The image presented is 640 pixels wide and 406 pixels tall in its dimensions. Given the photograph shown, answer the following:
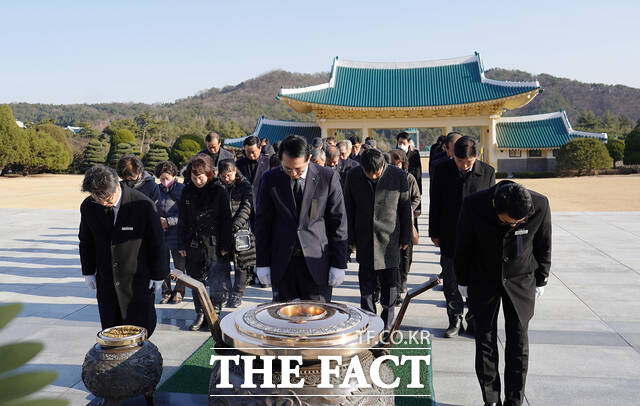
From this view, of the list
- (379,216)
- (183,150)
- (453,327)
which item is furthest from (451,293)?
(183,150)

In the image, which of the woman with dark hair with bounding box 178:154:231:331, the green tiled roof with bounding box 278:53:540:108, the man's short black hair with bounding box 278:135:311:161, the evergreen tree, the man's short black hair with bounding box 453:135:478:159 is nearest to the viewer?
the man's short black hair with bounding box 278:135:311:161

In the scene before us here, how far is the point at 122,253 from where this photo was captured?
3260mm

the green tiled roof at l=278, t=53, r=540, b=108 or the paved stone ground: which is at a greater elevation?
the green tiled roof at l=278, t=53, r=540, b=108

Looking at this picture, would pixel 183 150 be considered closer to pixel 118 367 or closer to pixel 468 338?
pixel 468 338

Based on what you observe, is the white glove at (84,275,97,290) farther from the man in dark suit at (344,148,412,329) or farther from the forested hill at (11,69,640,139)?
the forested hill at (11,69,640,139)

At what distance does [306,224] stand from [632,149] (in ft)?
92.3

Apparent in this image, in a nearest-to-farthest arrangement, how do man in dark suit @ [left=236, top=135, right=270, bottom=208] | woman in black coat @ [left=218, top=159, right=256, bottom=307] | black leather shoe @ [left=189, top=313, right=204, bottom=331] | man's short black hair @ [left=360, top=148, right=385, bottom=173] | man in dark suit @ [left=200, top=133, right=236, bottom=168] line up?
1. man's short black hair @ [left=360, top=148, right=385, bottom=173]
2. black leather shoe @ [left=189, top=313, right=204, bottom=331]
3. woman in black coat @ [left=218, top=159, right=256, bottom=307]
4. man in dark suit @ [left=200, top=133, right=236, bottom=168]
5. man in dark suit @ [left=236, top=135, right=270, bottom=208]

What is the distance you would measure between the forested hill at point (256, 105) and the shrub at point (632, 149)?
139 feet

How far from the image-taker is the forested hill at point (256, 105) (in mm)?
76906

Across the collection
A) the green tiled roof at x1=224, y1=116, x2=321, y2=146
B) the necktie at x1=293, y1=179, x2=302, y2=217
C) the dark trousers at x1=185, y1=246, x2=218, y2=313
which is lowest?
the dark trousers at x1=185, y1=246, x2=218, y2=313

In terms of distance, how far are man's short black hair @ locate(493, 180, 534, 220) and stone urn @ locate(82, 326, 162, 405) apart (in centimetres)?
205

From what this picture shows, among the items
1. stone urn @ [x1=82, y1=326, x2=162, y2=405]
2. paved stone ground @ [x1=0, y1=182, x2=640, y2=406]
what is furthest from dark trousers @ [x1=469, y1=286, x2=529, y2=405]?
stone urn @ [x1=82, y1=326, x2=162, y2=405]

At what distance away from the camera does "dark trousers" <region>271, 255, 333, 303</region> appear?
10.9 feet

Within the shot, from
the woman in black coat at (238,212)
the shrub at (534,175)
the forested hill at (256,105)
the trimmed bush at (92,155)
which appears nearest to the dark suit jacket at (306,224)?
the woman in black coat at (238,212)
